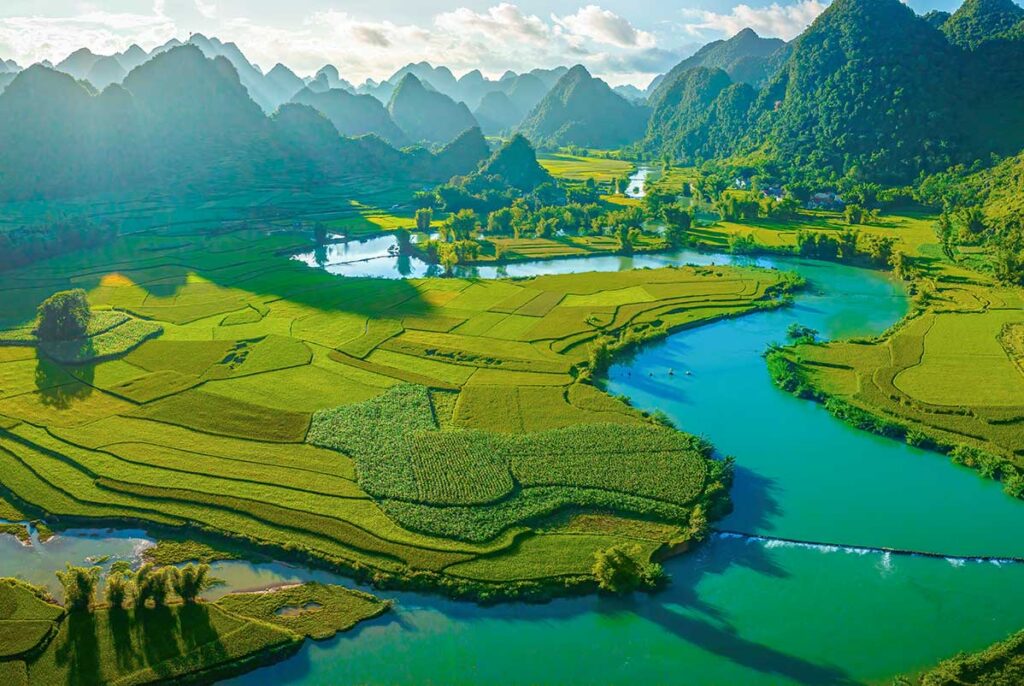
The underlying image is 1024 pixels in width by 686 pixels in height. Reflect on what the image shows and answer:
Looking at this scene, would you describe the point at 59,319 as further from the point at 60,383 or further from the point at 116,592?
the point at 116,592

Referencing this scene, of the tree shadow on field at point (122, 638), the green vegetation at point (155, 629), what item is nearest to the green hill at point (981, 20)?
the green vegetation at point (155, 629)

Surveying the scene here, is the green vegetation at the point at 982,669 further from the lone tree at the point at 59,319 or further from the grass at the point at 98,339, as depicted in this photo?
the lone tree at the point at 59,319

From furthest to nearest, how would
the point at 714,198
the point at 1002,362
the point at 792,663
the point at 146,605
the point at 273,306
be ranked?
the point at 714,198
the point at 273,306
the point at 1002,362
the point at 146,605
the point at 792,663

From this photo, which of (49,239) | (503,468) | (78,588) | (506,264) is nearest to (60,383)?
(78,588)

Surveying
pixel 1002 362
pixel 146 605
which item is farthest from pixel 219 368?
pixel 1002 362

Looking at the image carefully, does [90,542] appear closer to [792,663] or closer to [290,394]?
[290,394]
